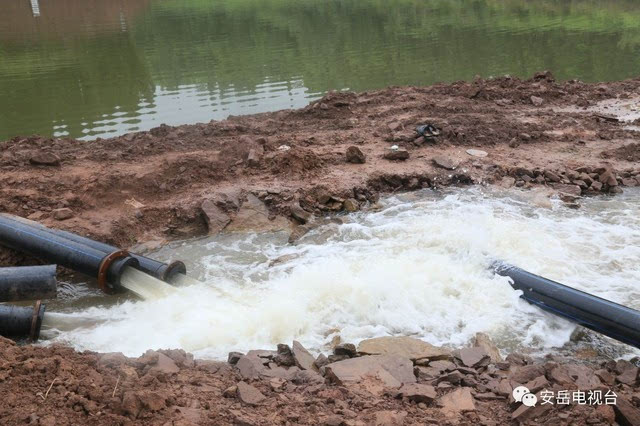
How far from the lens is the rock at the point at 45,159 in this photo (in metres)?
8.70

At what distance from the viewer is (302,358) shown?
478 cm

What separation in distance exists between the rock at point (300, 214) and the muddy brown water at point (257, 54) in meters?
6.00

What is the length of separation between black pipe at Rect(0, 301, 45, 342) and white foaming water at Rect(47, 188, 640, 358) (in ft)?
1.00

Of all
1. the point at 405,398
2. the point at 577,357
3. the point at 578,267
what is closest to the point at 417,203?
the point at 578,267

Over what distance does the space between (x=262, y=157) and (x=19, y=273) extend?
424cm

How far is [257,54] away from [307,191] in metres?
14.9

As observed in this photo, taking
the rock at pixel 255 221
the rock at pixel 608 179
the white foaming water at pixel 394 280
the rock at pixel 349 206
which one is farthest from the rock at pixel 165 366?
the rock at pixel 608 179

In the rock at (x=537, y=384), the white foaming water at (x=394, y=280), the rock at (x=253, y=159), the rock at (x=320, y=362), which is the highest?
the rock at (x=253, y=159)

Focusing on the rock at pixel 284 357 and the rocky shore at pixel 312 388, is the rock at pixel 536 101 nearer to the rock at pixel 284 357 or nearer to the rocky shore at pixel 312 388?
the rocky shore at pixel 312 388

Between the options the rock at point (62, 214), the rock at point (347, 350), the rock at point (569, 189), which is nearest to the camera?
the rock at point (347, 350)

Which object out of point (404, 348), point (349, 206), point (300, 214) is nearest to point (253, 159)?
point (300, 214)

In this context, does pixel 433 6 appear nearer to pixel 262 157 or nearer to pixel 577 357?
pixel 262 157

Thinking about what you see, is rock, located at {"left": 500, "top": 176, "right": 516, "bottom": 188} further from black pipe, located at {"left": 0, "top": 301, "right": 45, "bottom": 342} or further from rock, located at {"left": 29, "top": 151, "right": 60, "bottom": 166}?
rock, located at {"left": 29, "top": 151, "right": 60, "bottom": 166}

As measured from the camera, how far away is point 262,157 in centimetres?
905
